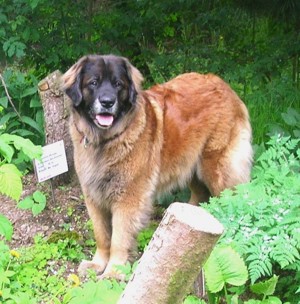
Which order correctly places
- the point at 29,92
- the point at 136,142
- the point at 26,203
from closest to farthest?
the point at 136,142
the point at 26,203
the point at 29,92

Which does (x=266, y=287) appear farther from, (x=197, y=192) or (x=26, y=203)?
(x=26, y=203)

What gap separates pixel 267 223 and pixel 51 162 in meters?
2.21

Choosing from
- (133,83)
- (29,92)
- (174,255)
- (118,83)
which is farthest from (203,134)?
(174,255)

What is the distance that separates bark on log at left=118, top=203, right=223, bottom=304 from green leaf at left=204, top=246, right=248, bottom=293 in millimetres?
722

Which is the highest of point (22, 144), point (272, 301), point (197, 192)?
point (22, 144)

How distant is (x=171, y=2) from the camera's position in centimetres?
620

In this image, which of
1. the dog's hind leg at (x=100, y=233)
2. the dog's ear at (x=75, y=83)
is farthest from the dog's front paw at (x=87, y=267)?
the dog's ear at (x=75, y=83)

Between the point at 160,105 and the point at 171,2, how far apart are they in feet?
6.51

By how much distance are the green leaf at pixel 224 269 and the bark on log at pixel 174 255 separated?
722mm

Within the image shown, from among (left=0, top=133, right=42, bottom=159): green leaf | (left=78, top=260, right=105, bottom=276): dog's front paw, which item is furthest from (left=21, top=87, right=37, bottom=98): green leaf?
(left=0, top=133, right=42, bottom=159): green leaf

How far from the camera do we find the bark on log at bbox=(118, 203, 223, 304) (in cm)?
190

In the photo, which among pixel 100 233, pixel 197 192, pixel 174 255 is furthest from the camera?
pixel 197 192

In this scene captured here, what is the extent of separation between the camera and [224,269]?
2727mm

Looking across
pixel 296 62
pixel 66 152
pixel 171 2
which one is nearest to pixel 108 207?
pixel 66 152
